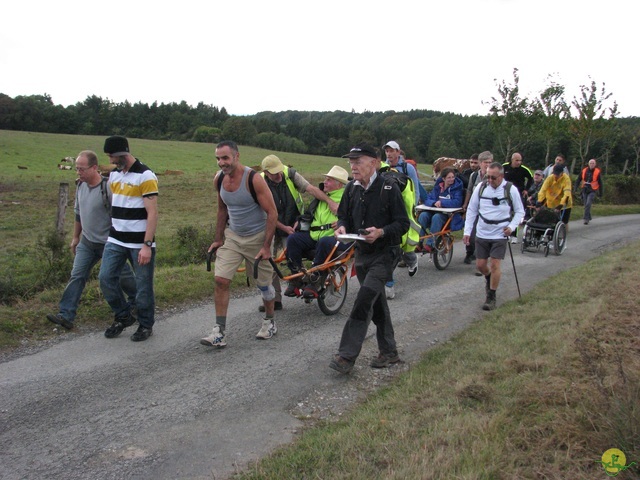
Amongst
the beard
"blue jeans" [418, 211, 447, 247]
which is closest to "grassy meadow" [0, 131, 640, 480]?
the beard

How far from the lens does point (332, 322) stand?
22.6 ft

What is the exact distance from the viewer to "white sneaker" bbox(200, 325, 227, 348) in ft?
18.9

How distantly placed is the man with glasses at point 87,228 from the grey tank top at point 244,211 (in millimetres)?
1551

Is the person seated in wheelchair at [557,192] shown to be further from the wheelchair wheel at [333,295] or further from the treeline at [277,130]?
the treeline at [277,130]

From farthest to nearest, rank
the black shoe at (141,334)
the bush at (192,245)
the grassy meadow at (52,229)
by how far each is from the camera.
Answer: the bush at (192,245) < the grassy meadow at (52,229) < the black shoe at (141,334)

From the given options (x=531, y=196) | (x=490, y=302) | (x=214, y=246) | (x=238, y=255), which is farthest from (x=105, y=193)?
(x=531, y=196)

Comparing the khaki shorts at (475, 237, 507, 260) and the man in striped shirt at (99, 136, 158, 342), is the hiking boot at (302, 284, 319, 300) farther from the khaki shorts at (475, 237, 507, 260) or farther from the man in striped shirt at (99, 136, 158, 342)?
the khaki shorts at (475, 237, 507, 260)

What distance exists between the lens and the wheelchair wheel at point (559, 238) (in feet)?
40.2

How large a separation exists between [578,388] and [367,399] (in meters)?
1.72

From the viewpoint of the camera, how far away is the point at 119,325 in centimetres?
618

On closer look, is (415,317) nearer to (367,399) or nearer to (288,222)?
(288,222)

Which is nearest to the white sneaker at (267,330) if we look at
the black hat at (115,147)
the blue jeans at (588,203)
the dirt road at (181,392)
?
the dirt road at (181,392)

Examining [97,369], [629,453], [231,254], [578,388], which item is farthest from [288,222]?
[629,453]

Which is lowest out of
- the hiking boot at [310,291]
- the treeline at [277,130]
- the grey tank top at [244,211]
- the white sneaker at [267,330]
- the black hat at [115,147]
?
the white sneaker at [267,330]
